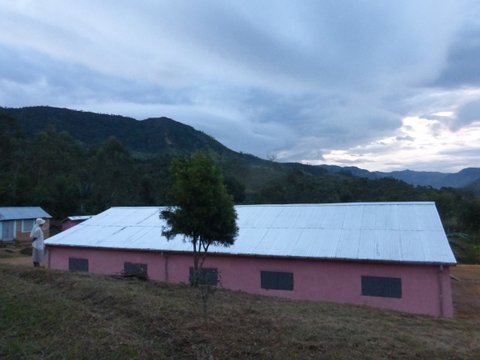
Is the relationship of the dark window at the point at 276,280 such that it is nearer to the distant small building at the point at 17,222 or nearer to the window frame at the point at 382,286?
the window frame at the point at 382,286

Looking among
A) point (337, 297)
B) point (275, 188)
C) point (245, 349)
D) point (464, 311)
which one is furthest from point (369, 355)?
point (275, 188)

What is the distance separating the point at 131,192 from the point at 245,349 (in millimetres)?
48446

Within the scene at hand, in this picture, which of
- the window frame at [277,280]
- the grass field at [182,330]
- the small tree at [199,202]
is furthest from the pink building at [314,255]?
the grass field at [182,330]

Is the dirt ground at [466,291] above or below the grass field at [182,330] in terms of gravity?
below

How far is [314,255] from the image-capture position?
15352 mm

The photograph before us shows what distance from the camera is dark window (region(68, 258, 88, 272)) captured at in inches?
801

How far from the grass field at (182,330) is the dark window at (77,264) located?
36.2 ft

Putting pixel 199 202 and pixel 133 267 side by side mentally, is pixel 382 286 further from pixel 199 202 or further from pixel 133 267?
pixel 133 267

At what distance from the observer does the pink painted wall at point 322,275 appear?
1395 cm

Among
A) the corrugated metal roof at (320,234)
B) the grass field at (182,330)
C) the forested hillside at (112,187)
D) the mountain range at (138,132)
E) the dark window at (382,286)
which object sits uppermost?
the mountain range at (138,132)

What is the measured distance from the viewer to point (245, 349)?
582 centimetres

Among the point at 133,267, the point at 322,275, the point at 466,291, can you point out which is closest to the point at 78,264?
the point at 133,267

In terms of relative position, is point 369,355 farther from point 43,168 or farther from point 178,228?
point 43,168

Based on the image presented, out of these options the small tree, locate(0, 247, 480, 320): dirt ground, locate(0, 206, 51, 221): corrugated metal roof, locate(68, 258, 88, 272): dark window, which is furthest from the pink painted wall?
locate(0, 206, 51, 221): corrugated metal roof
